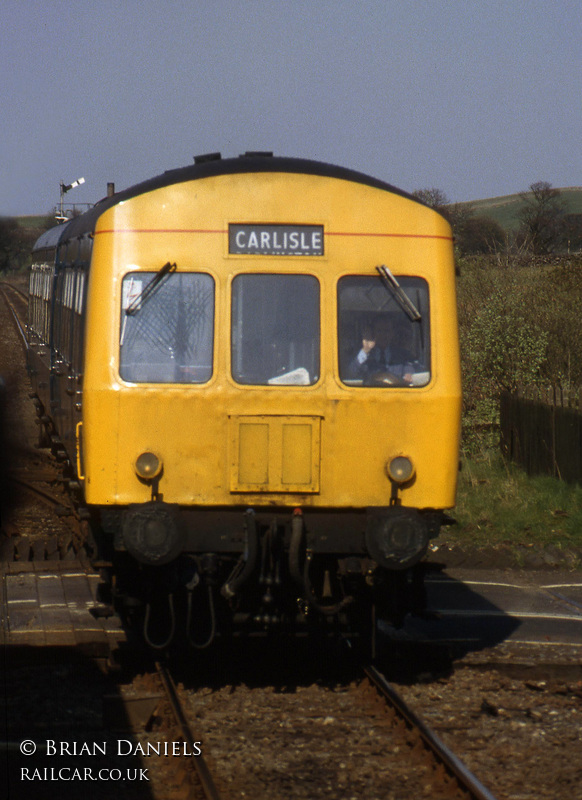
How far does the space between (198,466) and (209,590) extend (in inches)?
30.7

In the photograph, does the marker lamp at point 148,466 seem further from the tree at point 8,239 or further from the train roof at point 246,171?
the tree at point 8,239

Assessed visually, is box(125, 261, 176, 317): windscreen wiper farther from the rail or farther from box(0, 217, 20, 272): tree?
the rail

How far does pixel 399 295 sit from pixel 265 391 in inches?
40.6

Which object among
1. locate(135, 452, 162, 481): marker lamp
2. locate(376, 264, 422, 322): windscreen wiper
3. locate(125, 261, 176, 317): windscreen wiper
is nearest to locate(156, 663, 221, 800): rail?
locate(135, 452, 162, 481): marker lamp

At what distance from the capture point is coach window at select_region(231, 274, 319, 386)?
263 inches

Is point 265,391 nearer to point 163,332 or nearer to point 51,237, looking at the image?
point 163,332

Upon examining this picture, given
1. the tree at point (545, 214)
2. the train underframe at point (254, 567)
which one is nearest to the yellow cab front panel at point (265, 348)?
the train underframe at point (254, 567)

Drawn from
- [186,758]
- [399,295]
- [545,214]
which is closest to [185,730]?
[186,758]

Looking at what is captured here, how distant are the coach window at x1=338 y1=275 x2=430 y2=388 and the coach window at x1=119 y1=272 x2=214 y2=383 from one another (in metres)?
0.85

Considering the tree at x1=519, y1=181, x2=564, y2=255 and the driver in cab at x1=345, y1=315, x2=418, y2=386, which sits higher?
the tree at x1=519, y1=181, x2=564, y2=255

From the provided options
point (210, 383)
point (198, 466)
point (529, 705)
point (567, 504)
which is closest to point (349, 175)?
point (210, 383)

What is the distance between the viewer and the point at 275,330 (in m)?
6.71

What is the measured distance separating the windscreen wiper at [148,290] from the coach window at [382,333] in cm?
107

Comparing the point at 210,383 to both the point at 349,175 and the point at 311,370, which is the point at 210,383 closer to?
the point at 311,370
